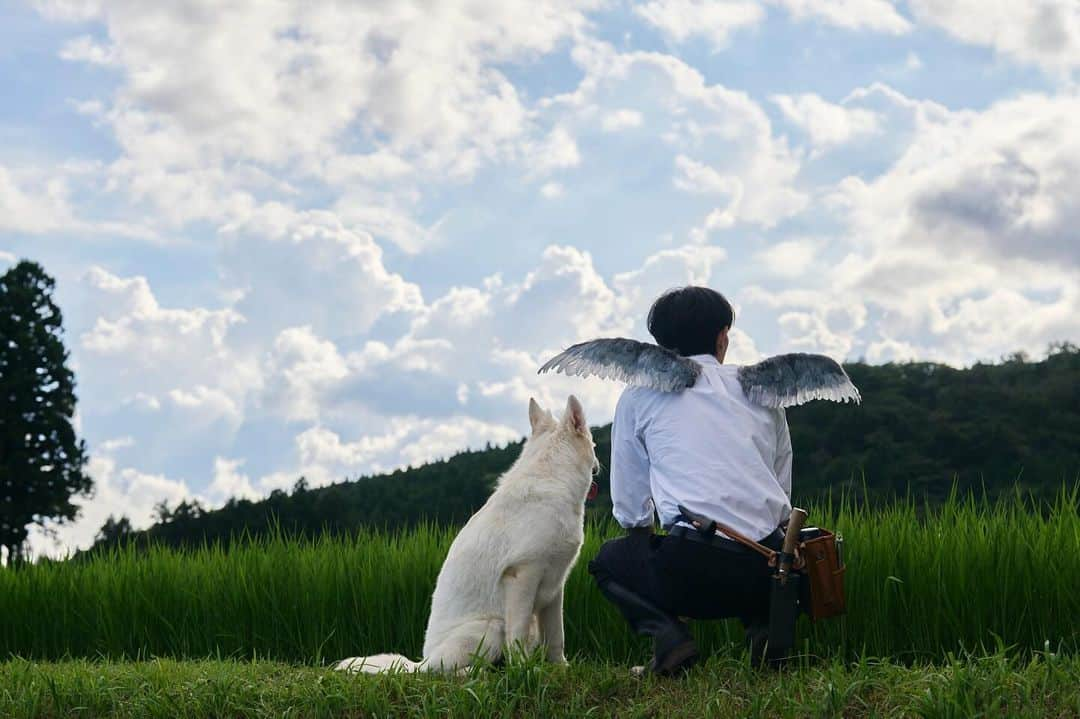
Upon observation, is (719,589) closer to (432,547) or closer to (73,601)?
(432,547)

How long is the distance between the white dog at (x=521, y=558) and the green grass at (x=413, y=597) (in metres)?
1.84

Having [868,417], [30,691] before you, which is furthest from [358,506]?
[30,691]

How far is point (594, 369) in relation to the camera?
6.24 meters

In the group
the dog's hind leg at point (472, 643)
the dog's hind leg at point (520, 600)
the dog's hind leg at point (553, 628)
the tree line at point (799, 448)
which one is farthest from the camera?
the tree line at point (799, 448)

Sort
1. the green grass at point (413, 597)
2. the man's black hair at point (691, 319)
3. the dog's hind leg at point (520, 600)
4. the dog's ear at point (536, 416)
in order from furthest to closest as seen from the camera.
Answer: the green grass at point (413, 597) < the dog's ear at point (536, 416) < the dog's hind leg at point (520, 600) < the man's black hair at point (691, 319)

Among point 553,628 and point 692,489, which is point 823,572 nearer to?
point 692,489

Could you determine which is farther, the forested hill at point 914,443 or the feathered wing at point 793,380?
the forested hill at point 914,443

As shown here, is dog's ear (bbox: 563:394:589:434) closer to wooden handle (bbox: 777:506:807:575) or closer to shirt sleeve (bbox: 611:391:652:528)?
shirt sleeve (bbox: 611:391:652:528)

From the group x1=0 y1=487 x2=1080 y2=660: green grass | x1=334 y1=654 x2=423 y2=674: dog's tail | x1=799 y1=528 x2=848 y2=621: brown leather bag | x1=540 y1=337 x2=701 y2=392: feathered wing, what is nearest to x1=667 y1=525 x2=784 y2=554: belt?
x1=799 y1=528 x2=848 y2=621: brown leather bag

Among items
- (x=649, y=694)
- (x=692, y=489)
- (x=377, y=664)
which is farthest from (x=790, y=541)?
(x=377, y=664)

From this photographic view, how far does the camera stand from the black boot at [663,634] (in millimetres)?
6129

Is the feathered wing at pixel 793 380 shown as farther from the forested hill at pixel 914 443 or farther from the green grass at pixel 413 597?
the forested hill at pixel 914 443

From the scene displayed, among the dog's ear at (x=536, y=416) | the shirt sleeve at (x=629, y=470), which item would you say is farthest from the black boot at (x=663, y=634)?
the dog's ear at (x=536, y=416)

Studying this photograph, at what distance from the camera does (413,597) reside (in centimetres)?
1049
